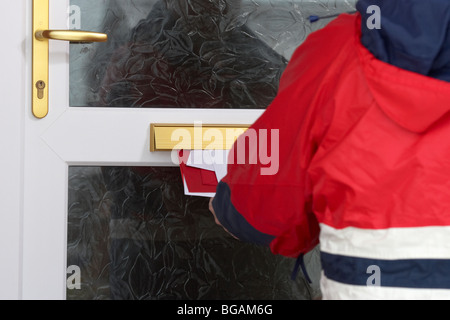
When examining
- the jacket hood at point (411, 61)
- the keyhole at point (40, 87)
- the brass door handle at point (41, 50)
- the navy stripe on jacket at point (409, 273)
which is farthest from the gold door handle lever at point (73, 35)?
the navy stripe on jacket at point (409, 273)

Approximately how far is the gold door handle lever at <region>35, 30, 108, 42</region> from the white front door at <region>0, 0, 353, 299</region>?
44 millimetres

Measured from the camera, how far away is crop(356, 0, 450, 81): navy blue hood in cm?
84

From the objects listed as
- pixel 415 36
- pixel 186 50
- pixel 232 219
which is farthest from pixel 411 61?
pixel 186 50

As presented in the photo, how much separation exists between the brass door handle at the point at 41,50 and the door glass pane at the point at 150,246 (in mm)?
189

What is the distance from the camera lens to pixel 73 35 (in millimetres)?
1595

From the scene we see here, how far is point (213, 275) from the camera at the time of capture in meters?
→ 1.73

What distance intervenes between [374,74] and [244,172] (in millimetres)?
307

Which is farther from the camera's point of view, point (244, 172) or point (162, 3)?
point (162, 3)

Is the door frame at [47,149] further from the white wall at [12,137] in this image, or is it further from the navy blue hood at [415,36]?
the navy blue hood at [415,36]

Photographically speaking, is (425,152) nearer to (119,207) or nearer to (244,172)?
A: (244,172)

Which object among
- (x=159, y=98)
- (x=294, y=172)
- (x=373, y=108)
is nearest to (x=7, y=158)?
(x=159, y=98)

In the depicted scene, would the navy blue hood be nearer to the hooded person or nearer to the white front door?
the hooded person

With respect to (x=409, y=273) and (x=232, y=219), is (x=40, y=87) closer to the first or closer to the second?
(x=232, y=219)

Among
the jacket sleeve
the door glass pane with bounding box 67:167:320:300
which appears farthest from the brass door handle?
the jacket sleeve
